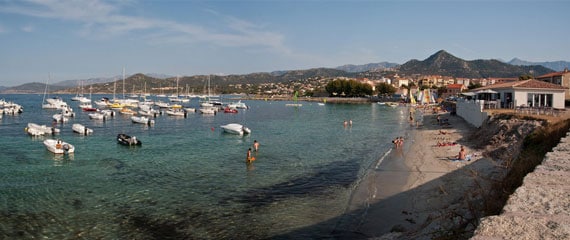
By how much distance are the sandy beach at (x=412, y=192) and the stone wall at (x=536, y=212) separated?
1.22 meters

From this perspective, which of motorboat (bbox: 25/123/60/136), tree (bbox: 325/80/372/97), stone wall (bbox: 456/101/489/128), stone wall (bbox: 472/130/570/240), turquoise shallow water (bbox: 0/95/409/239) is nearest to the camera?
stone wall (bbox: 472/130/570/240)

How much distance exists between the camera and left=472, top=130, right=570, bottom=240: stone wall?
5.34 metres

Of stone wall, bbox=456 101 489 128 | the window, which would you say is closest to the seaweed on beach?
stone wall, bbox=456 101 489 128

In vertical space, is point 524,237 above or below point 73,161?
above

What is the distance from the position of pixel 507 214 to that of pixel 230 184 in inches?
606

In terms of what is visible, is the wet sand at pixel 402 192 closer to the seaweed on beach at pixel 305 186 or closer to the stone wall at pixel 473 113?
the seaweed on beach at pixel 305 186

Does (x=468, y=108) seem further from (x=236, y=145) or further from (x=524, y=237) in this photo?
(x=524, y=237)

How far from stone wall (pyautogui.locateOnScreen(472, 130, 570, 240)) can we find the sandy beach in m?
1.22

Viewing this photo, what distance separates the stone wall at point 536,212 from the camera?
5344 mm

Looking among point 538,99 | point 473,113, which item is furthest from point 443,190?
point 473,113

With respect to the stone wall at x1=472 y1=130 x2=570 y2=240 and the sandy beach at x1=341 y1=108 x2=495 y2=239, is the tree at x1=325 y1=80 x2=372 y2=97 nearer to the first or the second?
the sandy beach at x1=341 y1=108 x2=495 y2=239

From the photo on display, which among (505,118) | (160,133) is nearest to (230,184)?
(505,118)

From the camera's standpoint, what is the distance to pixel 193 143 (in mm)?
36594

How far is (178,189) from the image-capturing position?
19.0 meters
